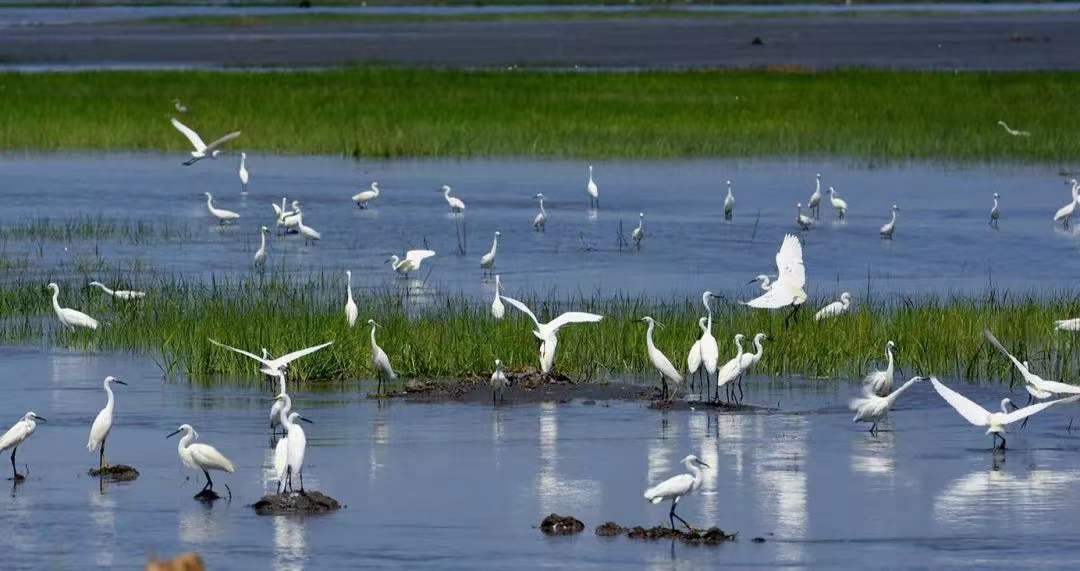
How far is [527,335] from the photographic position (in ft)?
65.1


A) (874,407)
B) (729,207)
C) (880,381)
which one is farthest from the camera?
(729,207)

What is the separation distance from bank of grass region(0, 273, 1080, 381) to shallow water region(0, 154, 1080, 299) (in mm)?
2122

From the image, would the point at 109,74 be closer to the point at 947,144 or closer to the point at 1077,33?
the point at 947,144

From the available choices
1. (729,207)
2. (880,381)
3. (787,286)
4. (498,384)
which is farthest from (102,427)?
(729,207)

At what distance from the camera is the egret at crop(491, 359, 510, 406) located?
17469 mm

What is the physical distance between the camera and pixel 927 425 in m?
17.0

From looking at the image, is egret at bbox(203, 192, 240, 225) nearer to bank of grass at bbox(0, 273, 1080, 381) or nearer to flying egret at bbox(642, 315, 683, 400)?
bank of grass at bbox(0, 273, 1080, 381)

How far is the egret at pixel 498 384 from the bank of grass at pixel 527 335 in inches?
22.1

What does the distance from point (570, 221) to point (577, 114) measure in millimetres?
14445

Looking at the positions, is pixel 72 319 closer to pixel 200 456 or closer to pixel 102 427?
pixel 102 427

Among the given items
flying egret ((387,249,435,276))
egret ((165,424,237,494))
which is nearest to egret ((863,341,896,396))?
egret ((165,424,237,494))

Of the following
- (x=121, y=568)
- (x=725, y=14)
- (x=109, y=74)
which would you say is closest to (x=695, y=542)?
(x=121, y=568)

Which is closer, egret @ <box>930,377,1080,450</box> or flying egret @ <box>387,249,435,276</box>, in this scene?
egret @ <box>930,377,1080,450</box>

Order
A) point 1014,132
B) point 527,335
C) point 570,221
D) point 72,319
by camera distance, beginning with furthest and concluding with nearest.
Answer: point 1014,132
point 570,221
point 72,319
point 527,335
